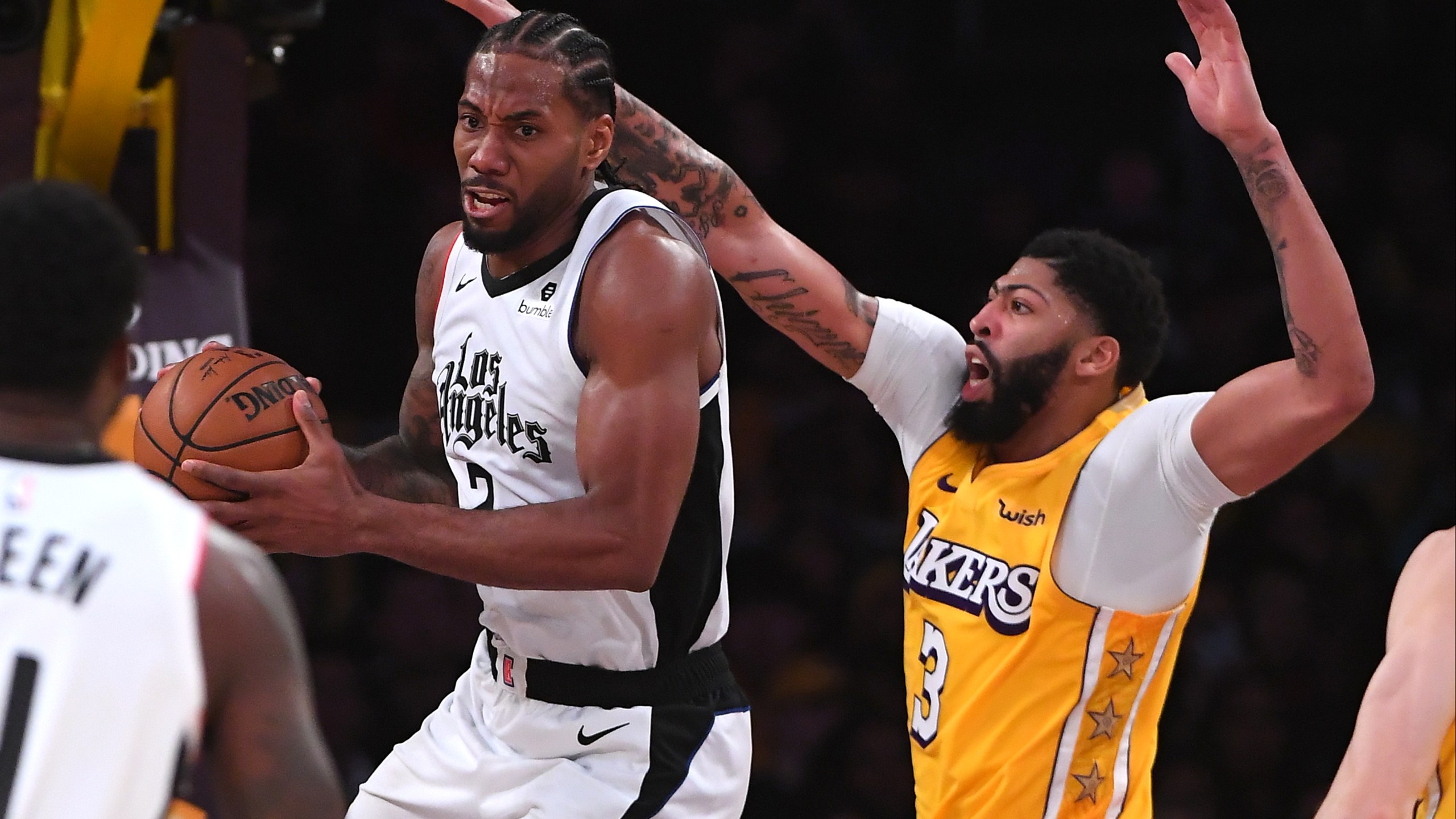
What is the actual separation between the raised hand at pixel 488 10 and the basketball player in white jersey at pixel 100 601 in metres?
1.95

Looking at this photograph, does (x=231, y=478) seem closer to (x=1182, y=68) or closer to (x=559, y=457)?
(x=559, y=457)

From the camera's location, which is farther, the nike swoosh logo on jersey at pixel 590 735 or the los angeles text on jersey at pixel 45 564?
the nike swoosh logo on jersey at pixel 590 735

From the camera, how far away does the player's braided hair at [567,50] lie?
10.6 ft

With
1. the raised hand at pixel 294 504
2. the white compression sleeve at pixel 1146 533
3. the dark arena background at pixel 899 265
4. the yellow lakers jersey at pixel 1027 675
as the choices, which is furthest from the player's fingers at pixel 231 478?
the dark arena background at pixel 899 265

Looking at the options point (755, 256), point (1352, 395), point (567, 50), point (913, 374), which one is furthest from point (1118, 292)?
point (567, 50)

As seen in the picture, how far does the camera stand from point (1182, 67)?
347 centimetres

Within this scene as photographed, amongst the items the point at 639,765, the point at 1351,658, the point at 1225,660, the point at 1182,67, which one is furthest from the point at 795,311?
the point at 1351,658

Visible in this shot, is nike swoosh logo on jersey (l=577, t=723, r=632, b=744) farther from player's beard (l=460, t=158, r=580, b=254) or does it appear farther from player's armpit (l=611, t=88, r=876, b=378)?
player's armpit (l=611, t=88, r=876, b=378)

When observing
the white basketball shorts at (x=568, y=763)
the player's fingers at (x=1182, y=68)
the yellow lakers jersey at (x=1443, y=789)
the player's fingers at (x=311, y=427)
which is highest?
the player's fingers at (x=1182, y=68)

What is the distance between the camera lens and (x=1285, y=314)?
3.38m

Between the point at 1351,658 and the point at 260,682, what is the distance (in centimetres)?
546

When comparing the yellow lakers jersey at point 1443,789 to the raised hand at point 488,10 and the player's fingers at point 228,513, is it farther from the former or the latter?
the raised hand at point 488,10

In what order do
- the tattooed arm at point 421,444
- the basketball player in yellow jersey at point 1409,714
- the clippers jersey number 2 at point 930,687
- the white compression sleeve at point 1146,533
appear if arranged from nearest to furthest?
the basketball player in yellow jersey at point 1409,714 < the tattooed arm at point 421,444 < the white compression sleeve at point 1146,533 < the clippers jersey number 2 at point 930,687

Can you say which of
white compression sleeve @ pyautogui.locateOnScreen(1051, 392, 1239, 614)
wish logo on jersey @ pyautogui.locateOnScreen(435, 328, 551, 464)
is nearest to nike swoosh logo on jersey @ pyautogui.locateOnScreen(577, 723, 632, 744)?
wish logo on jersey @ pyautogui.locateOnScreen(435, 328, 551, 464)
